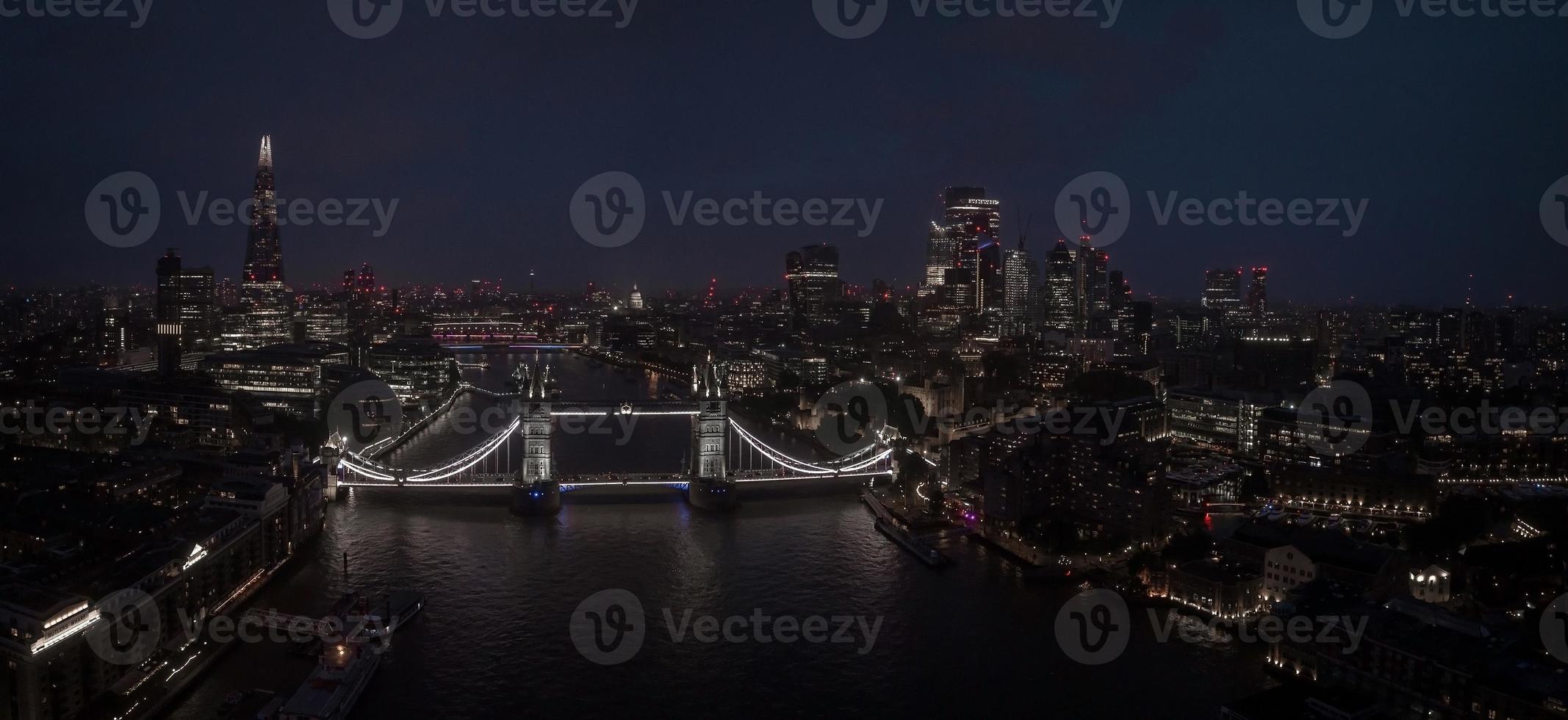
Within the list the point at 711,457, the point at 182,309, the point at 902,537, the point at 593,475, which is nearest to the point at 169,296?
the point at 182,309

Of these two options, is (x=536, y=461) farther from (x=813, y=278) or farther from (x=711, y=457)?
(x=813, y=278)

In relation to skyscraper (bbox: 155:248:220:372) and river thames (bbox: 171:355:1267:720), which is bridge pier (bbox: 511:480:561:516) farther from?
skyscraper (bbox: 155:248:220:372)

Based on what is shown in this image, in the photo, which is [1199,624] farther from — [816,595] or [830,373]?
[830,373]

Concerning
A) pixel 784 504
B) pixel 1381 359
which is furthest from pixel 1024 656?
pixel 1381 359

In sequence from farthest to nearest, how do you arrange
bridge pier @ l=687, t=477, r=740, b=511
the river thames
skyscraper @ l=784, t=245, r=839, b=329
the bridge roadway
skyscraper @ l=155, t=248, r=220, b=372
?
skyscraper @ l=784, t=245, r=839, b=329
skyscraper @ l=155, t=248, r=220, b=372
the bridge roadway
bridge pier @ l=687, t=477, r=740, b=511
the river thames

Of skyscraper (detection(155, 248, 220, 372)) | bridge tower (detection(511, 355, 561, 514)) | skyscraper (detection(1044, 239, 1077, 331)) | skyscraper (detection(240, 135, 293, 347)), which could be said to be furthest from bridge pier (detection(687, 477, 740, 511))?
skyscraper (detection(1044, 239, 1077, 331))

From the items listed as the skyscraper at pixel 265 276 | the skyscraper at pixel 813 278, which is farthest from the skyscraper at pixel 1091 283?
the skyscraper at pixel 265 276
